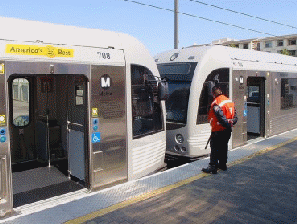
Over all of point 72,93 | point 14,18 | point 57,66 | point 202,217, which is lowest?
point 202,217

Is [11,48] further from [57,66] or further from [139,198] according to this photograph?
[139,198]

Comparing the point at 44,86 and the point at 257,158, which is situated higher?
the point at 44,86

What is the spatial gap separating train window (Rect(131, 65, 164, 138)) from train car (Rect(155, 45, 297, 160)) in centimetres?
118

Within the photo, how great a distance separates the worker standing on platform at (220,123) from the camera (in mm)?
5672

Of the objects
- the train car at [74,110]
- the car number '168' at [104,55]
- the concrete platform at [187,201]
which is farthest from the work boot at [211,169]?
the car number '168' at [104,55]

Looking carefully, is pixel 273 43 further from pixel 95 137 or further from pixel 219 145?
pixel 95 137

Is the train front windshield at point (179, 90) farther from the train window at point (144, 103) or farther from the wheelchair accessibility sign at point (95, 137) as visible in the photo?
the wheelchair accessibility sign at point (95, 137)

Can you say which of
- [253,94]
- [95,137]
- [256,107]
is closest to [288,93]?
[253,94]

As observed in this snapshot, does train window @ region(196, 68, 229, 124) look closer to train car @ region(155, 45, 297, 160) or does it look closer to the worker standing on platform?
train car @ region(155, 45, 297, 160)

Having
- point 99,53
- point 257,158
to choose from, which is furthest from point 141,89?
point 257,158

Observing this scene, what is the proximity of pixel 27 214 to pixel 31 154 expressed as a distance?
300 centimetres

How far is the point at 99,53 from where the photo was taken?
4.87m

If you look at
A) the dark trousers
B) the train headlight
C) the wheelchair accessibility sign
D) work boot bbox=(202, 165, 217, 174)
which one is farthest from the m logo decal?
the train headlight

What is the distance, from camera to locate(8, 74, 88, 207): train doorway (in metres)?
5.38
